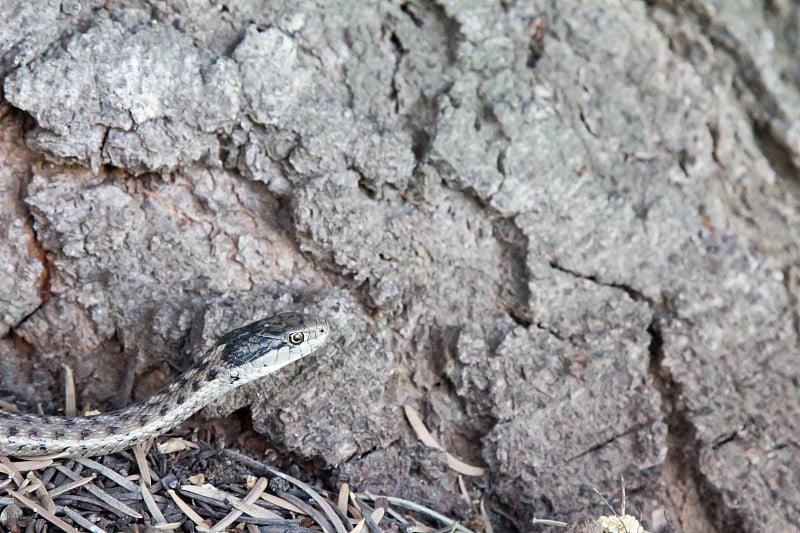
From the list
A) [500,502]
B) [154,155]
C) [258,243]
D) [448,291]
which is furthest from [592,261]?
[154,155]

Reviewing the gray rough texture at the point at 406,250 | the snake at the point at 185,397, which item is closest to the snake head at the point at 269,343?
the snake at the point at 185,397

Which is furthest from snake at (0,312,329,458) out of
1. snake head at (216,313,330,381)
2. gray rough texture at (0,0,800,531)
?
gray rough texture at (0,0,800,531)

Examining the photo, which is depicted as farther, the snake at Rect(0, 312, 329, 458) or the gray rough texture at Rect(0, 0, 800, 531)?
the gray rough texture at Rect(0, 0, 800, 531)

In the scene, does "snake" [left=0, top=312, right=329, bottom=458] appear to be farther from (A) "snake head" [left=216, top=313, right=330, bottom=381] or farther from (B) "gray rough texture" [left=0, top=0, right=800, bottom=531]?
(B) "gray rough texture" [left=0, top=0, right=800, bottom=531]

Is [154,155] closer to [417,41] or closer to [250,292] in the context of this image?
[250,292]

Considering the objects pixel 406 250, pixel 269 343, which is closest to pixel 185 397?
pixel 269 343

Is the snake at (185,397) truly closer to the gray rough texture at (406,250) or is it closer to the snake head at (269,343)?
the snake head at (269,343)

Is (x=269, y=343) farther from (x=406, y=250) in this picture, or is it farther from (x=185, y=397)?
(x=406, y=250)
